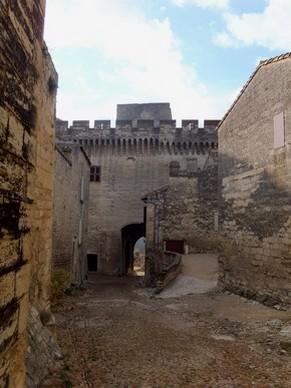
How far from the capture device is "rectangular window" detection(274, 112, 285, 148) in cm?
945

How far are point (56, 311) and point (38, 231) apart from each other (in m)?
4.62

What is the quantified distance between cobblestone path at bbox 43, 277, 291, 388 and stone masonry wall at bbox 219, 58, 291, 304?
913 mm

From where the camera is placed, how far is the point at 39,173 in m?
5.38

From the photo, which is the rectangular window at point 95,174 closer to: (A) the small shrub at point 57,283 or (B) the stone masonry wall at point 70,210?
(B) the stone masonry wall at point 70,210

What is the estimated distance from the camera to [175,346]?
6.55 meters

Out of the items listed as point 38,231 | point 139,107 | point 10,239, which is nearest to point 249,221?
point 38,231

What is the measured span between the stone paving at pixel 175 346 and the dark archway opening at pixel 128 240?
578 inches

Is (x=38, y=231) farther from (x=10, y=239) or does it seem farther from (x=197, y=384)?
(x=10, y=239)

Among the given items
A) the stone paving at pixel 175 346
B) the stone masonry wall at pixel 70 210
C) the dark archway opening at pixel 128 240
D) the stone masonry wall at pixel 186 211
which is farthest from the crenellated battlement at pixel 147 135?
the stone paving at pixel 175 346

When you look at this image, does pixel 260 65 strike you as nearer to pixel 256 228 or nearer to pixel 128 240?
pixel 256 228

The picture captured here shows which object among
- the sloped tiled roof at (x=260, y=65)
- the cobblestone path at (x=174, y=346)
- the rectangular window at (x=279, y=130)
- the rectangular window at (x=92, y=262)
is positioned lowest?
the rectangular window at (x=92, y=262)

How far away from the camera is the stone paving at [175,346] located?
5.05 m

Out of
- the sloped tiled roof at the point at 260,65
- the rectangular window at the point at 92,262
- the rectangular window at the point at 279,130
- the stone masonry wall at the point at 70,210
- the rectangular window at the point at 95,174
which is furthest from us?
the rectangular window at the point at 95,174

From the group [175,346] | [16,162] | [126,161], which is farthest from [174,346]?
[126,161]
